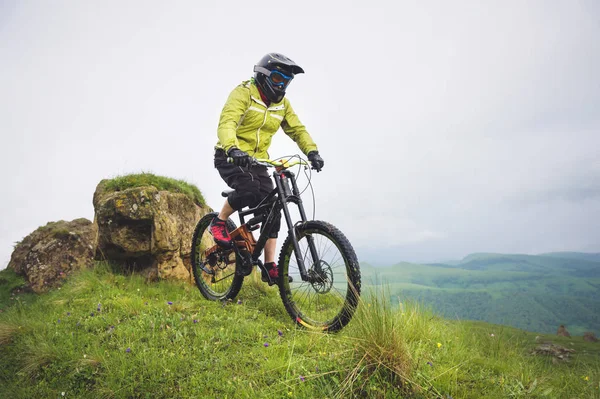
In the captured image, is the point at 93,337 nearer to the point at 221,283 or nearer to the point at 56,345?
the point at 56,345

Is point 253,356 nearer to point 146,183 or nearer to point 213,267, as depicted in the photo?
point 213,267

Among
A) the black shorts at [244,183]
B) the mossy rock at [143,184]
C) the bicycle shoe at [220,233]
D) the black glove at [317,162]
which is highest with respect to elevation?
the mossy rock at [143,184]

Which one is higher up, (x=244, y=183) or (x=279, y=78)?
(x=279, y=78)

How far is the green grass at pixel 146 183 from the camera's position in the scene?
8.55 m

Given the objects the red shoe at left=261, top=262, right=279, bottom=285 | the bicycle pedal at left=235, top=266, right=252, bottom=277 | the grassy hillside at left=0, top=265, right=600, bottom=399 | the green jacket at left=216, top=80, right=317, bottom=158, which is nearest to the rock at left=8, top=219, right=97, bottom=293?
the grassy hillside at left=0, top=265, right=600, bottom=399

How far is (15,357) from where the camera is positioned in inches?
197

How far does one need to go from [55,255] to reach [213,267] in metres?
7.67

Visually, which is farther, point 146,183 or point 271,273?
point 146,183

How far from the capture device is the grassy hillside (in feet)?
10.2

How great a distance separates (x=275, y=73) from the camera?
17.2 ft

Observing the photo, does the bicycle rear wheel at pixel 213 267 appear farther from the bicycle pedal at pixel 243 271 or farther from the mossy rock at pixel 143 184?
the mossy rock at pixel 143 184

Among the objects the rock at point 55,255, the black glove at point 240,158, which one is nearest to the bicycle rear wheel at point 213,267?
the black glove at point 240,158

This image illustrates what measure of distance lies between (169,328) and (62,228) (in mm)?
9546

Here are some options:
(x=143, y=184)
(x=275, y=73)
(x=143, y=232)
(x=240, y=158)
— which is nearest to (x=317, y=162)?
(x=240, y=158)
